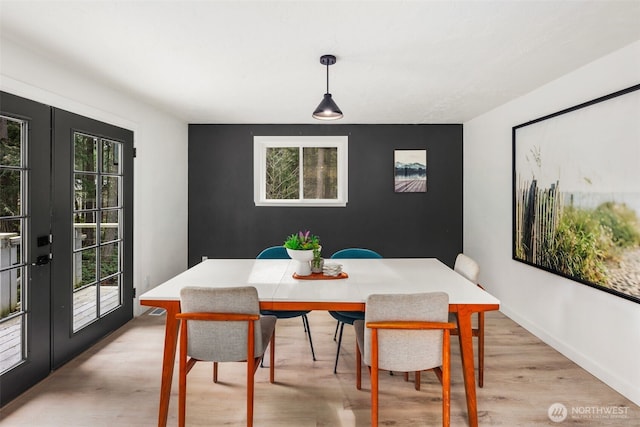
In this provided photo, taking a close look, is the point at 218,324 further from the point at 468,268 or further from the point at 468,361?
the point at 468,268

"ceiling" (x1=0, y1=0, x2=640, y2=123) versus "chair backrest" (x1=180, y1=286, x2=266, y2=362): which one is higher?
"ceiling" (x1=0, y1=0, x2=640, y2=123)

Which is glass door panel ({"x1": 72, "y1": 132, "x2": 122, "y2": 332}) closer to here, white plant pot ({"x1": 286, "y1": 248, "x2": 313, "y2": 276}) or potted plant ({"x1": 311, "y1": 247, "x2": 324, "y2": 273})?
white plant pot ({"x1": 286, "y1": 248, "x2": 313, "y2": 276})

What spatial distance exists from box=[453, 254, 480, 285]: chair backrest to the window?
2334mm

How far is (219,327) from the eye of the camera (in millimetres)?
1913

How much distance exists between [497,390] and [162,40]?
319 centimetres

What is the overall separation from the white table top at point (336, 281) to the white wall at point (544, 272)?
1.03 m

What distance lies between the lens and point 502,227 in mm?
3934

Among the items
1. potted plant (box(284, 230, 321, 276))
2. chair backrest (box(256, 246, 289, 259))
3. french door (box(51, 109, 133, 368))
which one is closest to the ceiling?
french door (box(51, 109, 133, 368))

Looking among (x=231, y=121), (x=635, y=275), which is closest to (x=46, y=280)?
(x=231, y=121)


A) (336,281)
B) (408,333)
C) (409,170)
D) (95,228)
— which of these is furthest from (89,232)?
(409,170)

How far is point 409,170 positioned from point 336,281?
294 cm

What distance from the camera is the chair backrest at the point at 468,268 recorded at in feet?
8.39

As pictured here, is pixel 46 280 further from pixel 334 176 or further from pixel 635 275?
pixel 635 275

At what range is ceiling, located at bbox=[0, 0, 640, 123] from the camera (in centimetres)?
190
